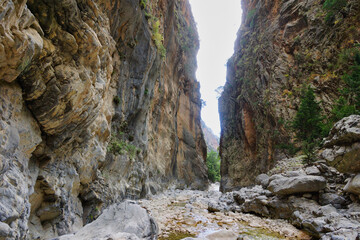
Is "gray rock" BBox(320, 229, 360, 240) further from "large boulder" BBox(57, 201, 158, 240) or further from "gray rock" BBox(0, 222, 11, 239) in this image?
"gray rock" BBox(0, 222, 11, 239)

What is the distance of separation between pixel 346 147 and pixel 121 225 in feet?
20.3

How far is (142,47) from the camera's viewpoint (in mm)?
12336

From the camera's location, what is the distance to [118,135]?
10930 mm

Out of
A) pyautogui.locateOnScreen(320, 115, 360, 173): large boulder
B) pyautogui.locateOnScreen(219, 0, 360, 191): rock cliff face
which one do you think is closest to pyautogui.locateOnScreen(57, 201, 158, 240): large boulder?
pyautogui.locateOnScreen(320, 115, 360, 173): large boulder

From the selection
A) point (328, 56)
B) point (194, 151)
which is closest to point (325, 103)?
point (328, 56)

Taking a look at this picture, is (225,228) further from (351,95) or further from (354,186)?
(351,95)

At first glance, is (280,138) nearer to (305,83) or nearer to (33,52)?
(305,83)

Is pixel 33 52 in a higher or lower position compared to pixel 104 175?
higher

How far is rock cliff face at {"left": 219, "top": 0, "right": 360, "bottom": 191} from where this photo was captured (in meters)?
14.7

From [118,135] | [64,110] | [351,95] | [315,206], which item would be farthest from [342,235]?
[351,95]

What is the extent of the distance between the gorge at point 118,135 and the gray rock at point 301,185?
30 millimetres

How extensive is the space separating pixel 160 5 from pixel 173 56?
7016mm

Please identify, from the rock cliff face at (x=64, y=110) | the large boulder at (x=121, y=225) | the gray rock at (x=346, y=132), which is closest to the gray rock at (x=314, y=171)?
the gray rock at (x=346, y=132)

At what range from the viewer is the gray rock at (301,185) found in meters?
5.88
